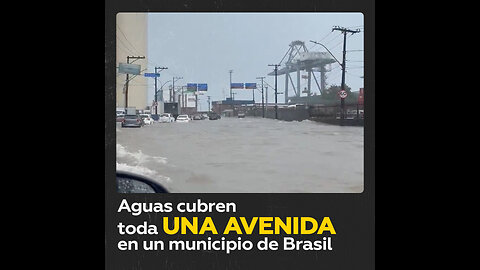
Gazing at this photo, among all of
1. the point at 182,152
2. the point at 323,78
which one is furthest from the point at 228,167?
the point at 323,78

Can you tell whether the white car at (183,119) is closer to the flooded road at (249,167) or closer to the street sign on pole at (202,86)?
the flooded road at (249,167)

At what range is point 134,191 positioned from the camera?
21.1ft

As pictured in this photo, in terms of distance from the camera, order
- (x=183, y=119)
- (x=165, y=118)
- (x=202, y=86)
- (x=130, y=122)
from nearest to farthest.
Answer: (x=202, y=86) → (x=130, y=122) → (x=183, y=119) → (x=165, y=118)

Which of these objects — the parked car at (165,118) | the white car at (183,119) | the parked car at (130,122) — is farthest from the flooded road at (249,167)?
the parked car at (165,118)

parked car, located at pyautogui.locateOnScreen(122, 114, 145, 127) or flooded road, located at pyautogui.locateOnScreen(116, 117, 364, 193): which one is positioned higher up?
parked car, located at pyautogui.locateOnScreen(122, 114, 145, 127)

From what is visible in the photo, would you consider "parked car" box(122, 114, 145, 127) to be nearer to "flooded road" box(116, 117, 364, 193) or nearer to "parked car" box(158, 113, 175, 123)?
"flooded road" box(116, 117, 364, 193)

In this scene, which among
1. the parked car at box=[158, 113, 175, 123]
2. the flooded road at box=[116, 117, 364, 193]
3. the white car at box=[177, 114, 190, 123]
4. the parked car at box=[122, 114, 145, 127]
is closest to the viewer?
the flooded road at box=[116, 117, 364, 193]

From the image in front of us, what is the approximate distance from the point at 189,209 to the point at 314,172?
541 cm

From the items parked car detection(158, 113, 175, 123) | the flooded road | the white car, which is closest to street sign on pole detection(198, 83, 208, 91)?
the flooded road

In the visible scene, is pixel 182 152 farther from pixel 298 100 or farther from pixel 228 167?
pixel 298 100

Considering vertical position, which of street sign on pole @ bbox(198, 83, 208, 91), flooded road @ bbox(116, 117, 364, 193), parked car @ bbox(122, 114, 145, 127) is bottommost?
flooded road @ bbox(116, 117, 364, 193)

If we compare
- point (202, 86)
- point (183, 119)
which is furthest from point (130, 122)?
point (183, 119)

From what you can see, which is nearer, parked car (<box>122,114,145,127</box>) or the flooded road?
the flooded road

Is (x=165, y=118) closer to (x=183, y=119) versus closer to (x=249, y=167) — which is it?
(x=183, y=119)
